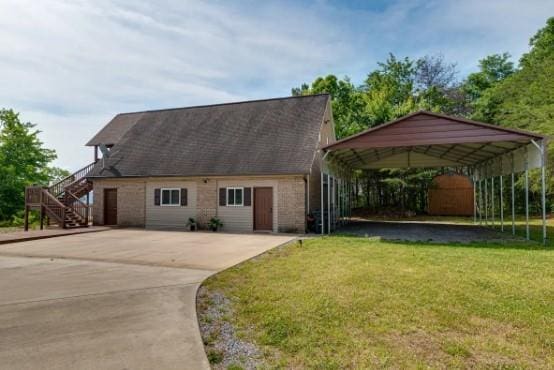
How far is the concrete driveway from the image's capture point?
3297mm

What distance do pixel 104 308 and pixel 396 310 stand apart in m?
4.01

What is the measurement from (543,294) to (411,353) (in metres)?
3.23

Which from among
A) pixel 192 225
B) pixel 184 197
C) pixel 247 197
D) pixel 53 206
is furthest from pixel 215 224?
pixel 53 206

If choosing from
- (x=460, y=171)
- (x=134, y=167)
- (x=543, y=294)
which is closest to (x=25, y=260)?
(x=134, y=167)

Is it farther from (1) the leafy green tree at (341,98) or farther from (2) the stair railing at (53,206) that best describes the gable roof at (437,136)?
(2) the stair railing at (53,206)

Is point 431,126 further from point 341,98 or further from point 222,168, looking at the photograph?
point 341,98

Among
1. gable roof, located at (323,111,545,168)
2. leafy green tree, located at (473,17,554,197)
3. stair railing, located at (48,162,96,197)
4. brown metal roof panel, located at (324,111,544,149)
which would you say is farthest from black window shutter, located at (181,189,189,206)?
leafy green tree, located at (473,17,554,197)

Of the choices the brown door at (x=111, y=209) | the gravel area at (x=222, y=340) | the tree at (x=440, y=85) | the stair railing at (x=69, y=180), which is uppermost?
the tree at (x=440, y=85)

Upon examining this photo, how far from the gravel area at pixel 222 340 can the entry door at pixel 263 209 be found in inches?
376

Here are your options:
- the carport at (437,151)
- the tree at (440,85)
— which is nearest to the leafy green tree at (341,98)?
the carport at (437,151)

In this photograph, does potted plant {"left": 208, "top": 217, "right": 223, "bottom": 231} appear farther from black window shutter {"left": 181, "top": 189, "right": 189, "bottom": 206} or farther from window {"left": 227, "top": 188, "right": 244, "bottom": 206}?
black window shutter {"left": 181, "top": 189, "right": 189, "bottom": 206}

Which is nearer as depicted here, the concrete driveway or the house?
the concrete driveway

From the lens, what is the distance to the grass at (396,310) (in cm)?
335

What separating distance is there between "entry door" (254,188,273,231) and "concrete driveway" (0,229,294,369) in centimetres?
509
